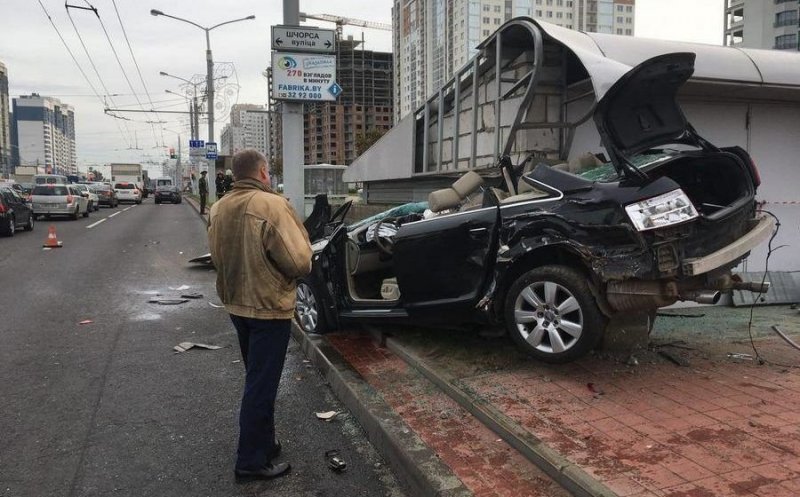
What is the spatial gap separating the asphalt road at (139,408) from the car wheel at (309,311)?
1.00 ft

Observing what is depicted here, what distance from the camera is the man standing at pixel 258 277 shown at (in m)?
3.42

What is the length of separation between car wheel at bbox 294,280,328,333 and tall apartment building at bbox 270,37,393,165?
6946 cm

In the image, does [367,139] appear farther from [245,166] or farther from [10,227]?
[245,166]

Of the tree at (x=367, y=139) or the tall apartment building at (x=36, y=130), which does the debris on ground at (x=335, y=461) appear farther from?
the tall apartment building at (x=36, y=130)

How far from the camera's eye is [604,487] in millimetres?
2979

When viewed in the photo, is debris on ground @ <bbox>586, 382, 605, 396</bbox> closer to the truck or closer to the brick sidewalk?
the brick sidewalk

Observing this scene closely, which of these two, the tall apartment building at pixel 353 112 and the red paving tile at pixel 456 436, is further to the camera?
the tall apartment building at pixel 353 112

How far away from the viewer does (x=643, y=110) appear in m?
4.61

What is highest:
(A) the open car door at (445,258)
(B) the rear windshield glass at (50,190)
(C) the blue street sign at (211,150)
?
(C) the blue street sign at (211,150)

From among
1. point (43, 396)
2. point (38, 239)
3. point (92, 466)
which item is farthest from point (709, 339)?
point (38, 239)

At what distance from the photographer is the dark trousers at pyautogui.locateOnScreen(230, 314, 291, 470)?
11.4 feet

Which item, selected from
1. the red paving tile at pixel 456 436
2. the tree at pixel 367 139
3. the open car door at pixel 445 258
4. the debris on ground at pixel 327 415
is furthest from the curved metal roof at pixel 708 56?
the tree at pixel 367 139

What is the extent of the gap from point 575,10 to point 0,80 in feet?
365

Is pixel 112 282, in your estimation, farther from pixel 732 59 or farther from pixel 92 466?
pixel 732 59
